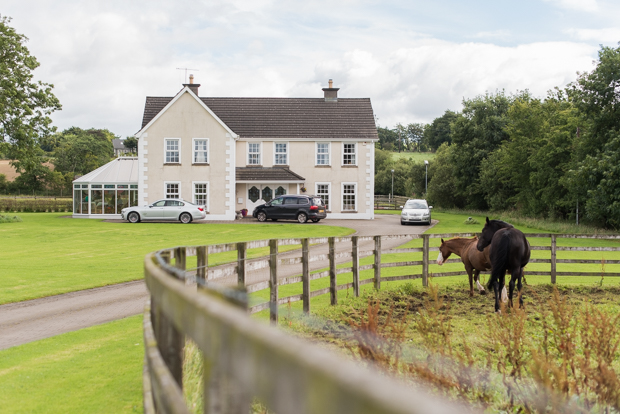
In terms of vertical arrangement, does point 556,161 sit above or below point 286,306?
above

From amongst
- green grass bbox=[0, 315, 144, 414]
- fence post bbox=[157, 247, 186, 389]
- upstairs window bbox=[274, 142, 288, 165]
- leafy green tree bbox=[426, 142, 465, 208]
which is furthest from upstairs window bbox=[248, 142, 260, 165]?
fence post bbox=[157, 247, 186, 389]

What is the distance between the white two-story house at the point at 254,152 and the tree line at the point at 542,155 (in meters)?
11.4

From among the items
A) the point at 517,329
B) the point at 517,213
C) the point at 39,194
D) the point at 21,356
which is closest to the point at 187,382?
the point at 517,329

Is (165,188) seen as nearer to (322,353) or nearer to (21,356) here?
(21,356)

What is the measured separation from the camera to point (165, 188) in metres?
40.6

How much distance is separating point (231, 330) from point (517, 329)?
15.4 ft

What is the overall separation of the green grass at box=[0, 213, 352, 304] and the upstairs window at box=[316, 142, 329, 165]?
1197 cm

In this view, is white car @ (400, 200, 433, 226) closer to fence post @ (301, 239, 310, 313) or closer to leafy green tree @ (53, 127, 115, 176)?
fence post @ (301, 239, 310, 313)

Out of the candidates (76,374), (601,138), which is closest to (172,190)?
(601,138)

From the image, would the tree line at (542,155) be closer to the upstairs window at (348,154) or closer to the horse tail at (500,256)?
the upstairs window at (348,154)

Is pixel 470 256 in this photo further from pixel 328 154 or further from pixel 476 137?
pixel 476 137

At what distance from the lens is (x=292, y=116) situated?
4534 centimetres

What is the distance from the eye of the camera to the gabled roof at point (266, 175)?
135 ft

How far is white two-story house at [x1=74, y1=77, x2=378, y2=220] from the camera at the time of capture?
40.3m
